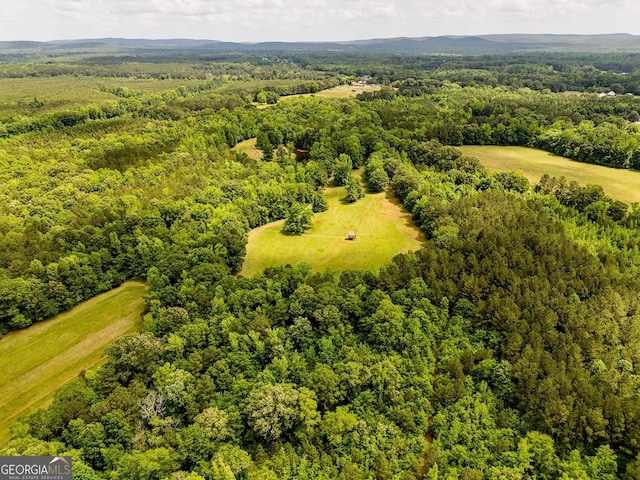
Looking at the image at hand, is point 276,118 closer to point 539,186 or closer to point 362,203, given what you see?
point 362,203

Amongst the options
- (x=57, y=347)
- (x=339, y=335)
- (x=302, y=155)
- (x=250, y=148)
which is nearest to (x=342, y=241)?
(x=339, y=335)

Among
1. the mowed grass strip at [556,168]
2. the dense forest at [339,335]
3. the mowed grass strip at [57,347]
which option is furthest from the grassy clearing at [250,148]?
the mowed grass strip at [57,347]

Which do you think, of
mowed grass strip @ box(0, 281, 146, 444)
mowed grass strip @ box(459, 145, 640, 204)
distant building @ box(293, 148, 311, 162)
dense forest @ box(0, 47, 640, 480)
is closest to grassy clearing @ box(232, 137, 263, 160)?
distant building @ box(293, 148, 311, 162)

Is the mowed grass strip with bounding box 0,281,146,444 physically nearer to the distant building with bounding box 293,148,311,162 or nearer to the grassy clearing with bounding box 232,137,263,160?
the distant building with bounding box 293,148,311,162

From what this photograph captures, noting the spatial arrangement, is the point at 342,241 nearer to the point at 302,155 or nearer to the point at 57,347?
the point at 302,155

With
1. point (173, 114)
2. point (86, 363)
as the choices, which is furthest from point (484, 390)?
point (173, 114)
